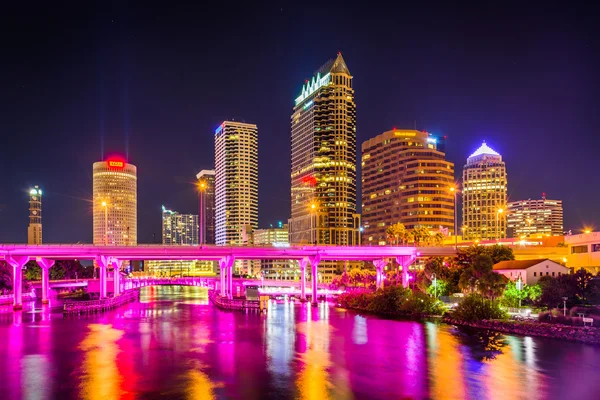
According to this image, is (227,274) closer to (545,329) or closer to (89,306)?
(89,306)

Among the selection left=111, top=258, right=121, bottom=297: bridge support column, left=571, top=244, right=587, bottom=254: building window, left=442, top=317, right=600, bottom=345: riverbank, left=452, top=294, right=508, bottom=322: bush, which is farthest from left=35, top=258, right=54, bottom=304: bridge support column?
left=571, top=244, right=587, bottom=254: building window

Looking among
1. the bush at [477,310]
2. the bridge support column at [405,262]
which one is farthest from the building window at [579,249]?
the bush at [477,310]

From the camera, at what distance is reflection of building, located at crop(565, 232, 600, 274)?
9038 centimetres

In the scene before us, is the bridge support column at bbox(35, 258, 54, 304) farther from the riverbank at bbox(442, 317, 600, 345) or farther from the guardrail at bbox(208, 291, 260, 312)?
the riverbank at bbox(442, 317, 600, 345)

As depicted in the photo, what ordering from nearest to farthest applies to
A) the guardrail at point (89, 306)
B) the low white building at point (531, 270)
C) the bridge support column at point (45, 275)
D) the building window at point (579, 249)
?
1. the low white building at point (531, 270)
2. the building window at point (579, 249)
3. the guardrail at point (89, 306)
4. the bridge support column at point (45, 275)

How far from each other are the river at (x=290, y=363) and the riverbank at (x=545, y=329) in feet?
6.04

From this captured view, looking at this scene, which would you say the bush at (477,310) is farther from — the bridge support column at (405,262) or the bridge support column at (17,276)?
the bridge support column at (17,276)

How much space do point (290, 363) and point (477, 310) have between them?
33.4 m

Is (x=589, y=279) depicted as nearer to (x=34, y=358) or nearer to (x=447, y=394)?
(x=447, y=394)

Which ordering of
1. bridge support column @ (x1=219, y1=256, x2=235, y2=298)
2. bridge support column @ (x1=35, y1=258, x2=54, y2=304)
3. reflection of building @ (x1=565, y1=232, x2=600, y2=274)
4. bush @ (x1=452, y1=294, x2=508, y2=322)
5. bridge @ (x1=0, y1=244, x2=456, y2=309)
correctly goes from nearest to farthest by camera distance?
bush @ (x1=452, y1=294, x2=508, y2=322) < reflection of building @ (x1=565, y1=232, x2=600, y2=274) < bridge @ (x1=0, y1=244, x2=456, y2=309) < bridge support column @ (x1=219, y1=256, x2=235, y2=298) < bridge support column @ (x1=35, y1=258, x2=54, y2=304)

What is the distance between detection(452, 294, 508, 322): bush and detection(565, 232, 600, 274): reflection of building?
99.7 ft

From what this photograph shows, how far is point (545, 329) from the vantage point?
59719 millimetres

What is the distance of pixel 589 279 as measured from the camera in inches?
2800

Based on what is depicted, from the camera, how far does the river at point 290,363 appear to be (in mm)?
37281
